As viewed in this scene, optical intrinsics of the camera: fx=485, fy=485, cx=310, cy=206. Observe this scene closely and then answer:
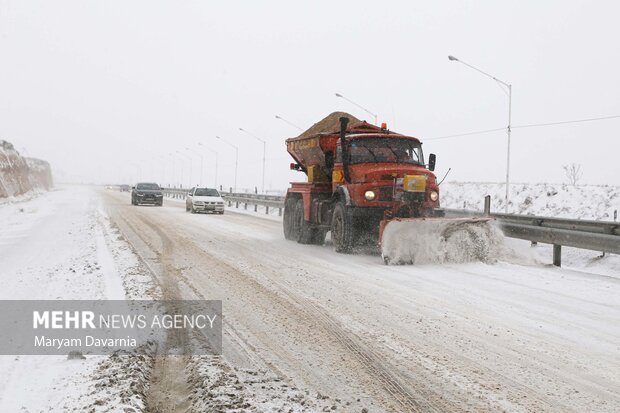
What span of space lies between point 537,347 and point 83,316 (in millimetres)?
4642

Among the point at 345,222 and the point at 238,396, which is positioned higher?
the point at 345,222

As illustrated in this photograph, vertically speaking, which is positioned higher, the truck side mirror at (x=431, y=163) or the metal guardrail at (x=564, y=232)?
the truck side mirror at (x=431, y=163)

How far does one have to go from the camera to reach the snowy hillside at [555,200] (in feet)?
80.5

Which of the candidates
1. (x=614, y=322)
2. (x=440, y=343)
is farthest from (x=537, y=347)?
(x=614, y=322)

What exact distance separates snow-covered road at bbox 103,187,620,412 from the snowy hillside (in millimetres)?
17283

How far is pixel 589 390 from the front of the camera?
3.65m

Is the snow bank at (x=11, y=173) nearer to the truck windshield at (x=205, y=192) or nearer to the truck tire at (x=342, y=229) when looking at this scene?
the truck windshield at (x=205, y=192)

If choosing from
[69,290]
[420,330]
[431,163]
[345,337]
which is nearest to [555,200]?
[431,163]

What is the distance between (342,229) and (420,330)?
5.82 m

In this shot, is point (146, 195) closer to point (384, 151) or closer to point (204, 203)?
point (204, 203)

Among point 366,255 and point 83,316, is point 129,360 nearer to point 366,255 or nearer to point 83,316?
point 83,316

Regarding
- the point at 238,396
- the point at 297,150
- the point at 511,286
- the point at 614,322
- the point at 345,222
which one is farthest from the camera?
the point at 297,150

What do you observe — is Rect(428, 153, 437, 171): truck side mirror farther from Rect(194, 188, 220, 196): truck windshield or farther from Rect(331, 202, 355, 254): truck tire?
Rect(194, 188, 220, 196): truck windshield

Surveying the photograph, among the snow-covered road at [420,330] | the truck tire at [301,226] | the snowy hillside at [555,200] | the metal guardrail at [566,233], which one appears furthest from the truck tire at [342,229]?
the snowy hillside at [555,200]
